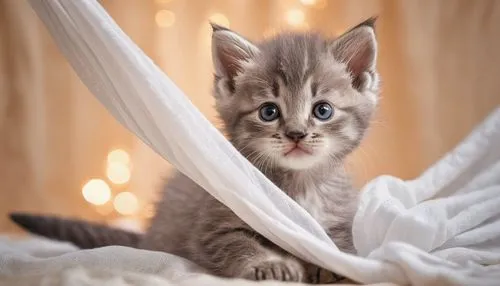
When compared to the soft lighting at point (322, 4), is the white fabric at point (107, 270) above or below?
below

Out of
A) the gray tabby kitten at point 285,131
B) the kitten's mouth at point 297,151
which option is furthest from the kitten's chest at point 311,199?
the kitten's mouth at point 297,151

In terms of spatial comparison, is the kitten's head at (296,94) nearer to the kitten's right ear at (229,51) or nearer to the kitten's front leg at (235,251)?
the kitten's right ear at (229,51)

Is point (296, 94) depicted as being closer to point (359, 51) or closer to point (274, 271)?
point (359, 51)

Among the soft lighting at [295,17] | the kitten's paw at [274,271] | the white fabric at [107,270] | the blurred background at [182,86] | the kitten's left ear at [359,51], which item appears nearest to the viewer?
the white fabric at [107,270]

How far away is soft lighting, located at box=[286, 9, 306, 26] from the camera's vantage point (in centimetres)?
253

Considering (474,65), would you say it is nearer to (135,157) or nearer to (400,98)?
(400,98)

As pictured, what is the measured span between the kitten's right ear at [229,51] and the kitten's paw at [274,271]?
19.6 inches

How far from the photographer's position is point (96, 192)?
2.58m

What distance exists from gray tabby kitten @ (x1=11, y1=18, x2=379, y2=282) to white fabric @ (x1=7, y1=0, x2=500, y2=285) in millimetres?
105

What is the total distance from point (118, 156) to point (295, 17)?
0.91 metres

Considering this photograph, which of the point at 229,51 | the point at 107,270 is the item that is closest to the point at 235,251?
the point at 107,270

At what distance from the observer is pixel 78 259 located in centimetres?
135

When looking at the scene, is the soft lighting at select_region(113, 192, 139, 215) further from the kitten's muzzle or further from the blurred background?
the kitten's muzzle

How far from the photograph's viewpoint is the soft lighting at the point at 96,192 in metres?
2.57
